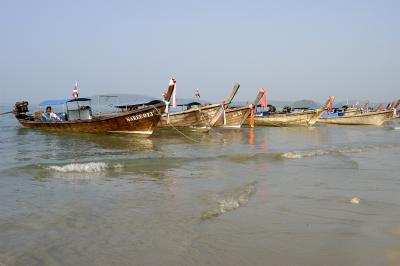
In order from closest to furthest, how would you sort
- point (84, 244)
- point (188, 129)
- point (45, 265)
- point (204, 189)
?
point (45, 265), point (84, 244), point (204, 189), point (188, 129)

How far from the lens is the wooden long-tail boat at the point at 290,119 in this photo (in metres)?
A: 32.5

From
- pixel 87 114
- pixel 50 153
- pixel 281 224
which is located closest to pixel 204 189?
pixel 281 224

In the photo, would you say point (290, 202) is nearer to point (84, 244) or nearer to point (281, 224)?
point (281, 224)

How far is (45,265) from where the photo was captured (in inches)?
173

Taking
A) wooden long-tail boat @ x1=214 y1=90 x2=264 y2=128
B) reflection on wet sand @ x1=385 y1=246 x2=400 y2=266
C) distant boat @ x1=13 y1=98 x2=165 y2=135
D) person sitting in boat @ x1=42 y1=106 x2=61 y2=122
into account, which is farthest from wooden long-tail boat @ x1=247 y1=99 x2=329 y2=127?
reflection on wet sand @ x1=385 y1=246 x2=400 y2=266

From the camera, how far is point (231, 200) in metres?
7.22

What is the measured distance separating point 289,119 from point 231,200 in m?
26.6

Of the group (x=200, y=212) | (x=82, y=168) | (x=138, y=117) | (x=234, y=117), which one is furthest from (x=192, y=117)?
(x=200, y=212)

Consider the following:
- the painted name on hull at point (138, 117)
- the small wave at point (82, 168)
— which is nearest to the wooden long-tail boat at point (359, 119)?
the painted name on hull at point (138, 117)

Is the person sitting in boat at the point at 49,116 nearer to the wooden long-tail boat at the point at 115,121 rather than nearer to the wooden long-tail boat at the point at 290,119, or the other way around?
the wooden long-tail boat at the point at 115,121

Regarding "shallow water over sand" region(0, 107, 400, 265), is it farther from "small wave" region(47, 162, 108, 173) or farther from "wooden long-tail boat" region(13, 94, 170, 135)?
"wooden long-tail boat" region(13, 94, 170, 135)

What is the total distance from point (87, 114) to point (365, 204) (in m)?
18.2

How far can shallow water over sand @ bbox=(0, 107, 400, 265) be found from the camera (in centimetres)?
467

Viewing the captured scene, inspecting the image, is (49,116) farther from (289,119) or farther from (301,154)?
(289,119)
